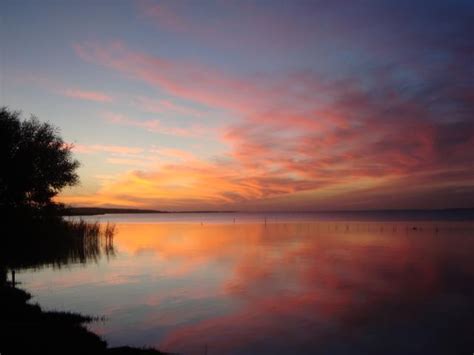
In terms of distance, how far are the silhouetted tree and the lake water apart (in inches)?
260

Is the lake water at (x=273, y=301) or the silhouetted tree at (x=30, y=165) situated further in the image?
the silhouetted tree at (x=30, y=165)

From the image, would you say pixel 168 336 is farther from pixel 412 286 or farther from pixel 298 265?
pixel 298 265

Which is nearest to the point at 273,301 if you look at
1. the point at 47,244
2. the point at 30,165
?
the point at 30,165

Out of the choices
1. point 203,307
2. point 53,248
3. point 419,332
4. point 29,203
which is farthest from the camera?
point 53,248

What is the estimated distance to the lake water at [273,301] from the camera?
1789 cm

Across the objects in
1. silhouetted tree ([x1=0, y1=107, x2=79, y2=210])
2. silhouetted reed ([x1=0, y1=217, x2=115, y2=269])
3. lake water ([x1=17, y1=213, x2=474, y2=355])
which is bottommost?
lake water ([x1=17, y1=213, x2=474, y2=355])

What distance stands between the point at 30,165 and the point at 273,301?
24607 mm

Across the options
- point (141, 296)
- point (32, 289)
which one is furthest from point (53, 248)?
point (141, 296)

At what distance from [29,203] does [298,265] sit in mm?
26498

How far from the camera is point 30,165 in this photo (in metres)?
34.9

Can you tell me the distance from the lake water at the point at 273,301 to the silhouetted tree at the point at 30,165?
21.6 feet

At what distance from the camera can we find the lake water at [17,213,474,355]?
704 inches

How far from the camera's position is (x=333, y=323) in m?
20.9

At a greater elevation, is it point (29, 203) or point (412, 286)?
point (29, 203)
